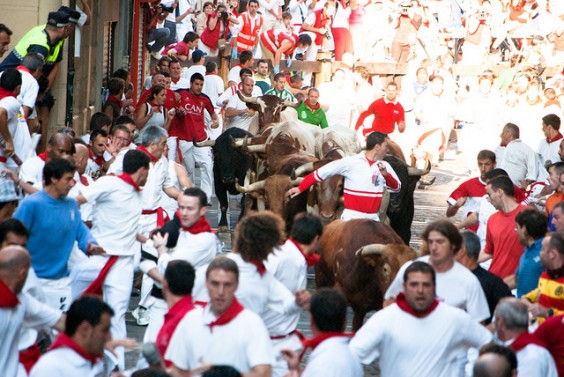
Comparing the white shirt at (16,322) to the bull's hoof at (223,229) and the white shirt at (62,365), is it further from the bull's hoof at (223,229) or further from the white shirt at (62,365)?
the bull's hoof at (223,229)

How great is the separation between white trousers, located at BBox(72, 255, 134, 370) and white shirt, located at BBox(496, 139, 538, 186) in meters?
7.16

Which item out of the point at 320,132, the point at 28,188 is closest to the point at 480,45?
the point at 320,132

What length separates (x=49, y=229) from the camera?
10781 millimetres

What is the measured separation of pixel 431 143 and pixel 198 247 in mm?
17383

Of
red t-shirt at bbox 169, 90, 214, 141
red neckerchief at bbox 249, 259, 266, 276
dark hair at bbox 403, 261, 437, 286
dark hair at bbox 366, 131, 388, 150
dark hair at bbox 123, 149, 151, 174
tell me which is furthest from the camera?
red t-shirt at bbox 169, 90, 214, 141

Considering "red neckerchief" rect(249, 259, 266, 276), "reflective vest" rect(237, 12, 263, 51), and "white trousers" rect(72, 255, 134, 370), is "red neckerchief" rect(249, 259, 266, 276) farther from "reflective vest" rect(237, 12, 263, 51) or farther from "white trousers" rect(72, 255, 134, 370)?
"reflective vest" rect(237, 12, 263, 51)

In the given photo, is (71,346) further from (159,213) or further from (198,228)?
(159,213)

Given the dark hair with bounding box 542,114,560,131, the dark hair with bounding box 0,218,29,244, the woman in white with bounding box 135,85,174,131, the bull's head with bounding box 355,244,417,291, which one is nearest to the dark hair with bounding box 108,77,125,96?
the woman in white with bounding box 135,85,174,131

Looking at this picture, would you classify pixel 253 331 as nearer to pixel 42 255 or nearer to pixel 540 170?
pixel 42 255

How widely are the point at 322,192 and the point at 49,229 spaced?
6156 mm

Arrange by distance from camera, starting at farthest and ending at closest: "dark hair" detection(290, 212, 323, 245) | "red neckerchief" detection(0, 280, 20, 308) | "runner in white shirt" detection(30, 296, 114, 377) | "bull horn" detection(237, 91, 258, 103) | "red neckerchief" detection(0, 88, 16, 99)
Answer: "bull horn" detection(237, 91, 258, 103) < "red neckerchief" detection(0, 88, 16, 99) < "dark hair" detection(290, 212, 323, 245) < "red neckerchief" detection(0, 280, 20, 308) < "runner in white shirt" detection(30, 296, 114, 377)

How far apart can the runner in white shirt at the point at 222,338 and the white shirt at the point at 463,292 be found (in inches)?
69.1

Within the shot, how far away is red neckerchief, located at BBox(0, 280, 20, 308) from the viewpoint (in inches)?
336

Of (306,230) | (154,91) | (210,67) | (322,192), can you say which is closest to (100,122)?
(322,192)
